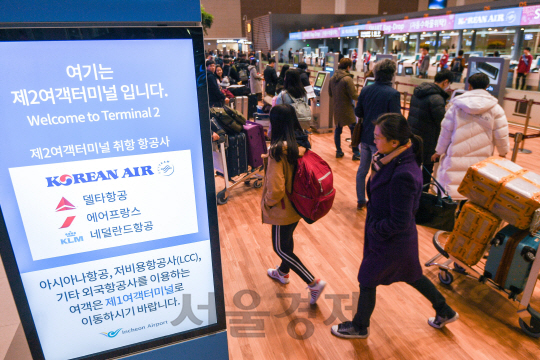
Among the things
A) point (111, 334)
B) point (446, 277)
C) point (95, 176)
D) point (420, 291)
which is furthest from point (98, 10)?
point (446, 277)

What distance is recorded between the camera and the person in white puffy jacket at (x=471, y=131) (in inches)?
125

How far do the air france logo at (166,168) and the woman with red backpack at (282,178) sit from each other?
3.76 ft

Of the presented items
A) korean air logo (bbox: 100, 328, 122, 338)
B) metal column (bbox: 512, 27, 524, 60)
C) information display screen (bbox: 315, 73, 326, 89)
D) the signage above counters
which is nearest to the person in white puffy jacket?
korean air logo (bbox: 100, 328, 122, 338)

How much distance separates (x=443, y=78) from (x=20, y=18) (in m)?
→ 3.81

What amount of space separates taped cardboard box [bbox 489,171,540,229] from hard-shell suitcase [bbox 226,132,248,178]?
290 cm

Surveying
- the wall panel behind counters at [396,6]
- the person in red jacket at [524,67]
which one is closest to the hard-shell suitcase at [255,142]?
the person in red jacket at [524,67]

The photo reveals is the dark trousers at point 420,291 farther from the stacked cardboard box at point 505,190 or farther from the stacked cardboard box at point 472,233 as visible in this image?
the stacked cardboard box at point 505,190

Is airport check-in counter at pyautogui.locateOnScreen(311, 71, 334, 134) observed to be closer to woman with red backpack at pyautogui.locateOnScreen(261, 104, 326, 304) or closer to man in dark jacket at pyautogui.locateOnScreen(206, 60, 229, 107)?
man in dark jacket at pyautogui.locateOnScreen(206, 60, 229, 107)

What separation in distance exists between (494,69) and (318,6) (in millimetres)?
26316

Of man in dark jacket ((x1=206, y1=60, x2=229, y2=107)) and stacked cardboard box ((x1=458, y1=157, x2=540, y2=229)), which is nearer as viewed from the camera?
stacked cardboard box ((x1=458, y1=157, x2=540, y2=229))

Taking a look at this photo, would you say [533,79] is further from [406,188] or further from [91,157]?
[91,157]

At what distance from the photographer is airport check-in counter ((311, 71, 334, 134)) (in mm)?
7711

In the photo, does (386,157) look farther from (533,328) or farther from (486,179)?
(533,328)

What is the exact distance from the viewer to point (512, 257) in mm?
2430
